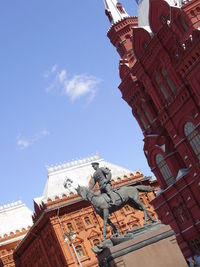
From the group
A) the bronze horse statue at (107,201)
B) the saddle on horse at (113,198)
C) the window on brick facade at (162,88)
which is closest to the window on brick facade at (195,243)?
the window on brick facade at (162,88)

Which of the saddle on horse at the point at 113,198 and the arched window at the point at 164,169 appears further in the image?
the arched window at the point at 164,169

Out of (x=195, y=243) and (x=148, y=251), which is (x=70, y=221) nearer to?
(x=195, y=243)

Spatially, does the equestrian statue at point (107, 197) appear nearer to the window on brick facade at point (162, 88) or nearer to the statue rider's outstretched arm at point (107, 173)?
the statue rider's outstretched arm at point (107, 173)

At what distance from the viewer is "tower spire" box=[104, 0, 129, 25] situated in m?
45.8

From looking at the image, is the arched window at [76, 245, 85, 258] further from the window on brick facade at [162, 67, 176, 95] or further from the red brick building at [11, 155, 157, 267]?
the window on brick facade at [162, 67, 176, 95]

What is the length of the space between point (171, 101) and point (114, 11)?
626 inches

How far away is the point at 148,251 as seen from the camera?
45.7 feet

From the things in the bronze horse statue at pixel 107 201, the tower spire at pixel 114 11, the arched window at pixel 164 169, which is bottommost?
the bronze horse statue at pixel 107 201

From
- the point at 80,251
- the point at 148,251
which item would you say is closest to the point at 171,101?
the point at 80,251

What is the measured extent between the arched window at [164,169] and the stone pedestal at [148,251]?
78.0 feet

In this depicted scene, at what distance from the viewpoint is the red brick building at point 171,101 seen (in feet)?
Result: 105

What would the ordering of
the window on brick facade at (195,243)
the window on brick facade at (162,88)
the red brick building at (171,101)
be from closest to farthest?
the red brick building at (171,101) < the window on brick facade at (195,243) < the window on brick facade at (162,88)

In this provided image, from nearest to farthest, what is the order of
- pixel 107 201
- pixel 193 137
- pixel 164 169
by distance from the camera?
pixel 107 201
pixel 193 137
pixel 164 169

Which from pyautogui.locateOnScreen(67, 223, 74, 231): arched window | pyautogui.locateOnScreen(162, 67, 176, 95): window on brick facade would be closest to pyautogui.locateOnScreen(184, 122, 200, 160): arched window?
pyautogui.locateOnScreen(162, 67, 176, 95): window on brick facade
